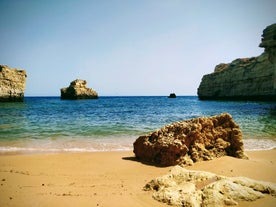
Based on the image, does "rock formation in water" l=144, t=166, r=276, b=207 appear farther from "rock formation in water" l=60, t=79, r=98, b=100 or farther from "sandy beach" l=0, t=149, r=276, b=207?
"rock formation in water" l=60, t=79, r=98, b=100

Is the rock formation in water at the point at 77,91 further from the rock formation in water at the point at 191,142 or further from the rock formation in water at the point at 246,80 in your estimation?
the rock formation in water at the point at 191,142

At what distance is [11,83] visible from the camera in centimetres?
4906

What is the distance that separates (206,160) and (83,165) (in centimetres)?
349

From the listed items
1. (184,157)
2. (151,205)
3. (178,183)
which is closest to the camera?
(151,205)

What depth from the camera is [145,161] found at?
667 centimetres

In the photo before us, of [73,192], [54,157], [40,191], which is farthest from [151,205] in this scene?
[54,157]

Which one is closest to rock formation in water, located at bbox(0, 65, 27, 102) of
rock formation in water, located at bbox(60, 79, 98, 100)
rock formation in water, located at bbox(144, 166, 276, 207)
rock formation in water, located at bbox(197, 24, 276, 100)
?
rock formation in water, located at bbox(60, 79, 98, 100)

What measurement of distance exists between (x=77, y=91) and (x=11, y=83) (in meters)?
29.3

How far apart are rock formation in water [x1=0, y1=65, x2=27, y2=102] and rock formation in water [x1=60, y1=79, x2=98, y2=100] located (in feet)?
83.0

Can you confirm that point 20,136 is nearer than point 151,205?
No

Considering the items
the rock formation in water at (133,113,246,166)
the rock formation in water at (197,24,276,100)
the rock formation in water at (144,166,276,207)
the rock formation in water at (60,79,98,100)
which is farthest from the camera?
the rock formation in water at (60,79,98,100)

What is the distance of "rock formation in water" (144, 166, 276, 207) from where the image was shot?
342 cm

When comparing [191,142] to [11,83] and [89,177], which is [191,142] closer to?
[89,177]

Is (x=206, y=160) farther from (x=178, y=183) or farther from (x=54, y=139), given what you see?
(x=54, y=139)
